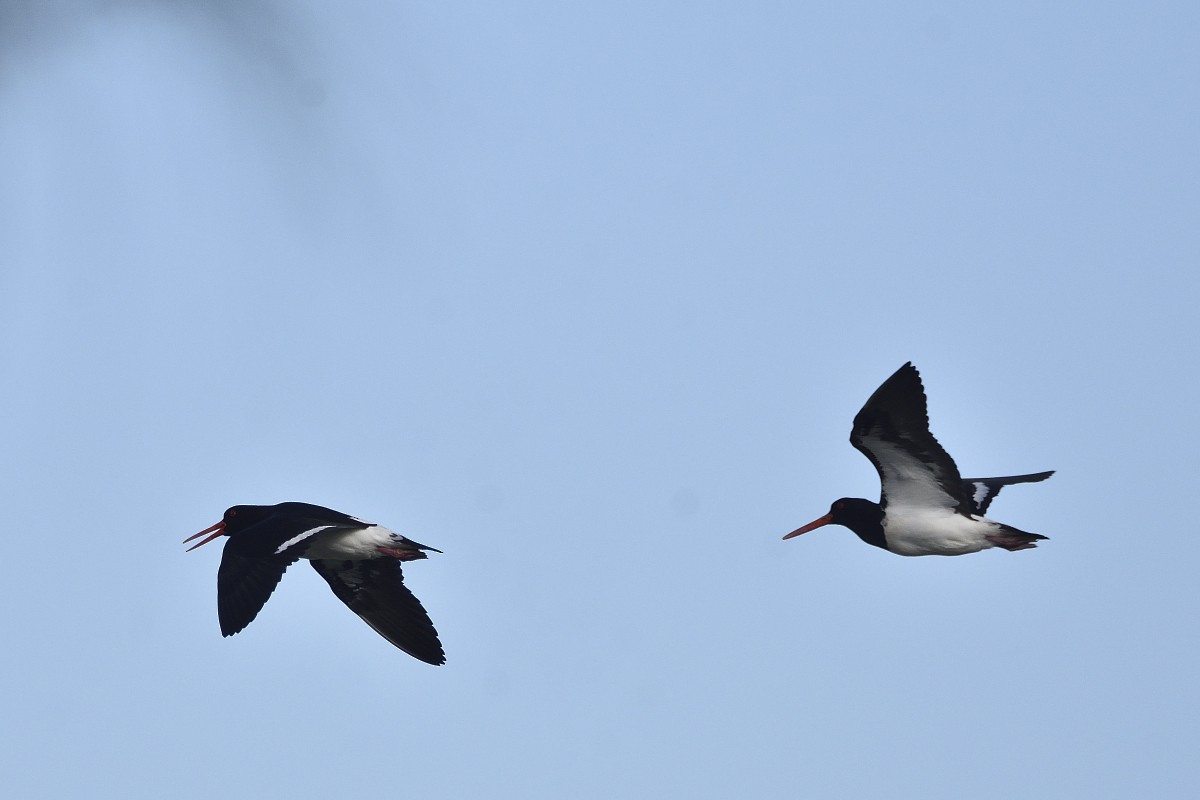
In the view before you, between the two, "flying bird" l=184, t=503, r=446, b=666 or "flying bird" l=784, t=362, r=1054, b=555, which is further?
"flying bird" l=184, t=503, r=446, b=666

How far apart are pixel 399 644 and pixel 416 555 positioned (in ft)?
3.75

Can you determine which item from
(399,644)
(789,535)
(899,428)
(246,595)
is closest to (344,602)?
(399,644)

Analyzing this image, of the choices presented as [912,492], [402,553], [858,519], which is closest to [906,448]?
[912,492]

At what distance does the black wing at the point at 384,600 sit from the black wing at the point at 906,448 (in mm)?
6044

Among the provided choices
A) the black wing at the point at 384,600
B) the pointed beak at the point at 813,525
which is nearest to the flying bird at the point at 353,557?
the black wing at the point at 384,600

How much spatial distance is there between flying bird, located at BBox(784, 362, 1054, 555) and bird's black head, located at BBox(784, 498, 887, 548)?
0.01 metres

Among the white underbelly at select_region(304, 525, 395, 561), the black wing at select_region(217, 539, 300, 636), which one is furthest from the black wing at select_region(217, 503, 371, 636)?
the white underbelly at select_region(304, 525, 395, 561)

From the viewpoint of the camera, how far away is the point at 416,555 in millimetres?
23516

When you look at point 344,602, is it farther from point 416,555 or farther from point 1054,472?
point 1054,472

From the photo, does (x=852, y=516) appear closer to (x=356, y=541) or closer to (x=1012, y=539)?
(x=1012, y=539)

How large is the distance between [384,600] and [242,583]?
2943mm

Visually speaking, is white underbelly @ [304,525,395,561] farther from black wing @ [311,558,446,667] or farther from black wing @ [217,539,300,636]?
black wing @ [217,539,300,636]

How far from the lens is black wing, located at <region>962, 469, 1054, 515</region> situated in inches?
888

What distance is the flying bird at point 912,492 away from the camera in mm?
20266
